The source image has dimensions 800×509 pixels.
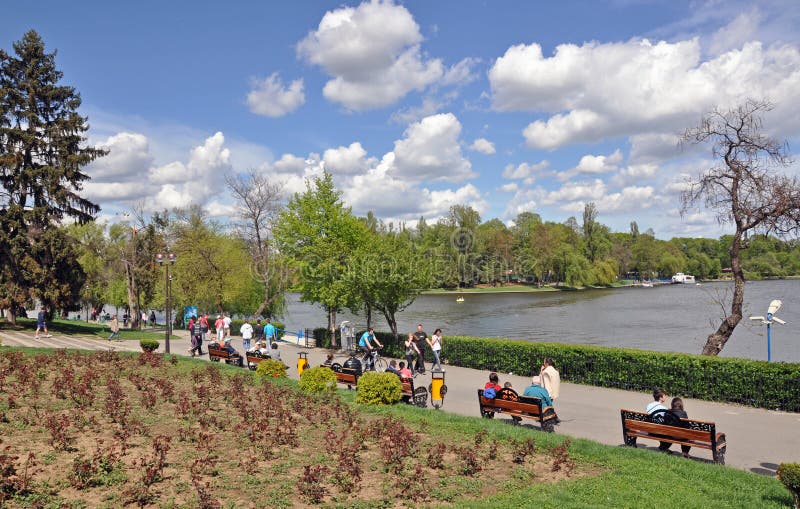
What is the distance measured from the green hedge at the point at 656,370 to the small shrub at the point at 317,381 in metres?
7.65

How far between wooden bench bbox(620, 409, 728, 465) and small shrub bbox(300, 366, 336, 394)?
260 inches

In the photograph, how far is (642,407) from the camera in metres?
14.1

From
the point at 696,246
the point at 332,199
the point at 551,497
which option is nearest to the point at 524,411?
the point at 551,497

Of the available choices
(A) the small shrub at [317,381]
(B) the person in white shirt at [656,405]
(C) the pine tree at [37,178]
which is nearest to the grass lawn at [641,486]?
(B) the person in white shirt at [656,405]

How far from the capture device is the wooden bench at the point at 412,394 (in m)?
13.3

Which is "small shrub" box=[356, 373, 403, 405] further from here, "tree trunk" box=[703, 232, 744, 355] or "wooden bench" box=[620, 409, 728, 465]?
"tree trunk" box=[703, 232, 744, 355]

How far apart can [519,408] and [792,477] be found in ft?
17.5

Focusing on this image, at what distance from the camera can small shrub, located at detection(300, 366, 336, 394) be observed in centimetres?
1334

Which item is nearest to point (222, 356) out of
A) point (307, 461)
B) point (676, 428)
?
point (307, 461)

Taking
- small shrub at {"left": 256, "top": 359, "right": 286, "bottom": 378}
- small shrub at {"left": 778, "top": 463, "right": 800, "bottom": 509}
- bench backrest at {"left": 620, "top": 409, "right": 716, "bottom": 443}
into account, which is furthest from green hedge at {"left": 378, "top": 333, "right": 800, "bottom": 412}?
small shrub at {"left": 778, "top": 463, "right": 800, "bottom": 509}

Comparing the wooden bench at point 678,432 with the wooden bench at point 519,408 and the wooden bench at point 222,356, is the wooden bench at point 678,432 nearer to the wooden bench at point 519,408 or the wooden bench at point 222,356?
the wooden bench at point 519,408

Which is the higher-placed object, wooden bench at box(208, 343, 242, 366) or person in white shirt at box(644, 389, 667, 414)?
person in white shirt at box(644, 389, 667, 414)

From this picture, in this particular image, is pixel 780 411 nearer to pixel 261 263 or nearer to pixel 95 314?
pixel 261 263

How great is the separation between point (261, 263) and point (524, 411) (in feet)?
108
